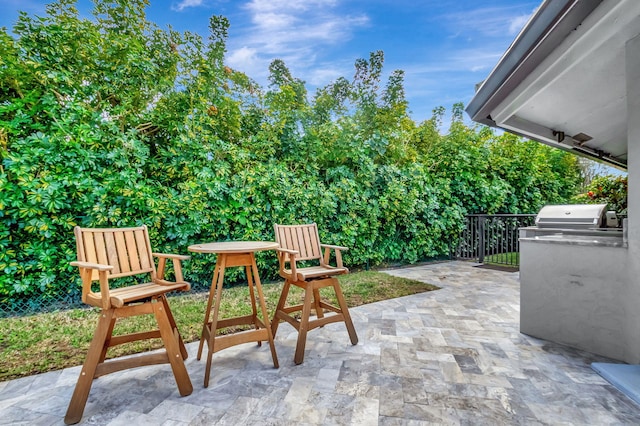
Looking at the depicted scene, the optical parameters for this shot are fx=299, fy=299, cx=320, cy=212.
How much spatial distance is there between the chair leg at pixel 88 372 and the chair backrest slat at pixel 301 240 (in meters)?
1.33

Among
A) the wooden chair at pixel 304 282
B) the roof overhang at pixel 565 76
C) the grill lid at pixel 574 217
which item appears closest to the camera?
the roof overhang at pixel 565 76

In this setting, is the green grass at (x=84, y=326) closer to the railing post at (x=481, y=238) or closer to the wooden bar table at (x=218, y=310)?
the wooden bar table at (x=218, y=310)

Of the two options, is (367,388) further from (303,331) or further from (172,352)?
(172,352)

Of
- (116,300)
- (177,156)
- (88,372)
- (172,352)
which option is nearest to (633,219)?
(172,352)

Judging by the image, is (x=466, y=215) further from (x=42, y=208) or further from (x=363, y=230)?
(x=42, y=208)

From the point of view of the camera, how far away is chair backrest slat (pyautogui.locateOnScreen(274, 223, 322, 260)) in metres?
2.69

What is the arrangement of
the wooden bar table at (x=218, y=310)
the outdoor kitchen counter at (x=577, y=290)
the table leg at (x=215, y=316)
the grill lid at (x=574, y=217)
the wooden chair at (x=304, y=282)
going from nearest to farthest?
the table leg at (x=215, y=316) < the wooden bar table at (x=218, y=310) < the outdoor kitchen counter at (x=577, y=290) < the wooden chair at (x=304, y=282) < the grill lid at (x=574, y=217)

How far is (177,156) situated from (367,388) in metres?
3.55

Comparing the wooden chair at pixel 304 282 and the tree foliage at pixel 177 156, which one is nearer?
the wooden chair at pixel 304 282

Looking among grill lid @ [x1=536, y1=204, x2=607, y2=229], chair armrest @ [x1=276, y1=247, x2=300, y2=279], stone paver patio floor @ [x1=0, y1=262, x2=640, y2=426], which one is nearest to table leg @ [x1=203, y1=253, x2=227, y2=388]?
stone paver patio floor @ [x1=0, y1=262, x2=640, y2=426]

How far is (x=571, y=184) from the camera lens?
26.7ft

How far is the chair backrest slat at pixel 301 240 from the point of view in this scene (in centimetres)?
269

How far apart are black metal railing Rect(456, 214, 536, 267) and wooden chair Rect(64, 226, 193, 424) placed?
6.27 m

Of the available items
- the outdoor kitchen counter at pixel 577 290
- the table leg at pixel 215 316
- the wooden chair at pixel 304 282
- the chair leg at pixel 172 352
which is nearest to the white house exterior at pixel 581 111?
the outdoor kitchen counter at pixel 577 290
